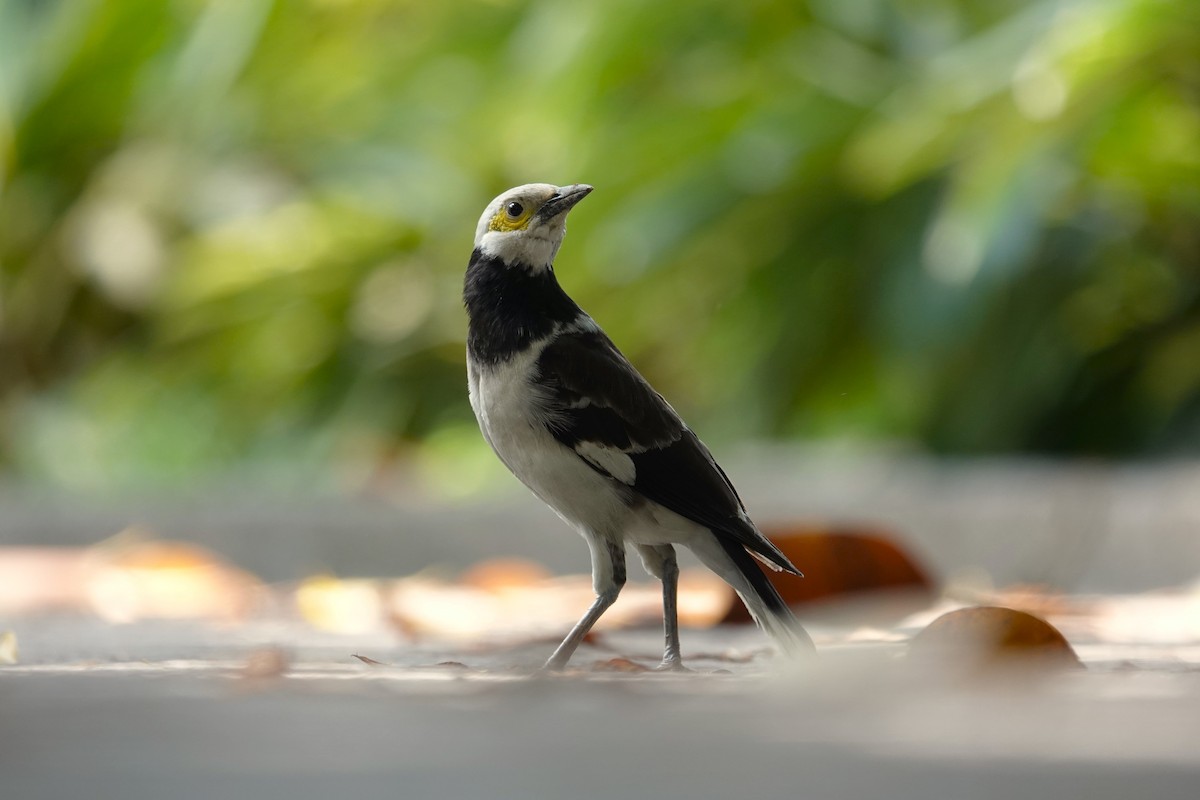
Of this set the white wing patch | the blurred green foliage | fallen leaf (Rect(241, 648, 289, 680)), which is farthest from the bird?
the blurred green foliage

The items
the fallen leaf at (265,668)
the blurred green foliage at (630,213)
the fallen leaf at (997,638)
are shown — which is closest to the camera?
the fallen leaf at (265,668)

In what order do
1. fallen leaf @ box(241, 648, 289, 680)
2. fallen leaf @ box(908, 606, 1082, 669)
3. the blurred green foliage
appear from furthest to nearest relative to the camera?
the blurred green foliage < fallen leaf @ box(908, 606, 1082, 669) < fallen leaf @ box(241, 648, 289, 680)

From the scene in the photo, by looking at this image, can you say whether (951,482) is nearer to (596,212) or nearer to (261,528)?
(261,528)

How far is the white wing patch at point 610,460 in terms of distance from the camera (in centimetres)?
57

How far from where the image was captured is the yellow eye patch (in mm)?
579

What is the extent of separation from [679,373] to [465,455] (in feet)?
2.04

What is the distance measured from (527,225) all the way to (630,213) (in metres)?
1.70

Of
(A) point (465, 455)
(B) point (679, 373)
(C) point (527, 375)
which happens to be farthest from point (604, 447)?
(A) point (465, 455)

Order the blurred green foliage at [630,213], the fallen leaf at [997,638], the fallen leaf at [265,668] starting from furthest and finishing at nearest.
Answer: the blurred green foliage at [630,213] → the fallen leaf at [997,638] → the fallen leaf at [265,668]

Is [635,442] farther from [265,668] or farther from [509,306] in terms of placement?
[265,668]

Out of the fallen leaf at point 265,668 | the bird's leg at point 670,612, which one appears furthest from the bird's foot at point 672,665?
the fallen leaf at point 265,668

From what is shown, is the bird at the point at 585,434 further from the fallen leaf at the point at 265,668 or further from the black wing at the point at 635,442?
the fallen leaf at the point at 265,668

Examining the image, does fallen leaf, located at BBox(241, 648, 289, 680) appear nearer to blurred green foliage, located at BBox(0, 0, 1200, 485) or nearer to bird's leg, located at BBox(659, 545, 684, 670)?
bird's leg, located at BBox(659, 545, 684, 670)

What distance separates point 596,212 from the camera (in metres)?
2.30
